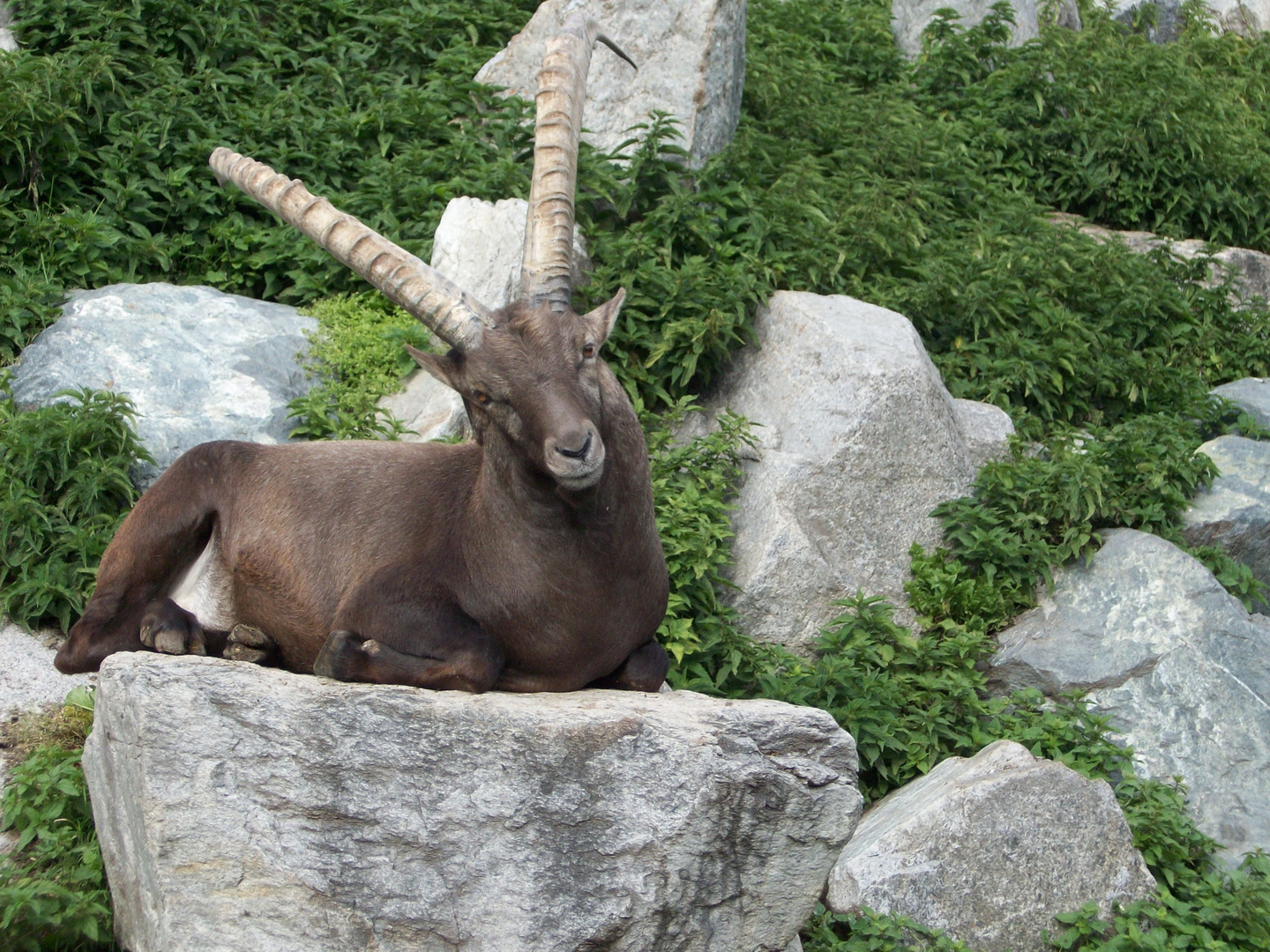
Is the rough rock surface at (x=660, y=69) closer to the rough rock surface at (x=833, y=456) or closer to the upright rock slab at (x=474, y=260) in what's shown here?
the upright rock slab at (x=474, y=260)

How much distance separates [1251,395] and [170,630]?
24.8 feet

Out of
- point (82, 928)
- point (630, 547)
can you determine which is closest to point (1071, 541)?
point (630, 547)

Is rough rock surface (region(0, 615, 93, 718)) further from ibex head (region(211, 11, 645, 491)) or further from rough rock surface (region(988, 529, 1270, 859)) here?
rough rock surface (region(988, 529, 1270, 859))

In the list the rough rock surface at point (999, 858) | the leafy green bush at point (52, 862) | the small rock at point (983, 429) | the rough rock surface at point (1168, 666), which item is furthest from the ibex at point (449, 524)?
the small rock at point (983, 429)

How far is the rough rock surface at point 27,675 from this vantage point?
570 centimetres

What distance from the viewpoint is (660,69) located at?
385 inches

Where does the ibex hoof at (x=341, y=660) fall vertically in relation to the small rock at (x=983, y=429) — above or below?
above

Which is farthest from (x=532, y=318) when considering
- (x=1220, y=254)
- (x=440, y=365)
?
(x=1220, y=254)

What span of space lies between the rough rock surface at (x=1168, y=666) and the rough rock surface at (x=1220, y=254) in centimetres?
407

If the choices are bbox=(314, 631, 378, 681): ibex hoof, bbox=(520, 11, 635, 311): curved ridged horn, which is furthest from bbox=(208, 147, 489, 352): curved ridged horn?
bbox=(314, 631, 378, 681): ibex hoof

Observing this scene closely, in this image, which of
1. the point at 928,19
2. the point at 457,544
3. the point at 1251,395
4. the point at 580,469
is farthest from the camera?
the point at 928,19

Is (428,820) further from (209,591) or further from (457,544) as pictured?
(209,591)

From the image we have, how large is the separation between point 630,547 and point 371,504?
4.18ft

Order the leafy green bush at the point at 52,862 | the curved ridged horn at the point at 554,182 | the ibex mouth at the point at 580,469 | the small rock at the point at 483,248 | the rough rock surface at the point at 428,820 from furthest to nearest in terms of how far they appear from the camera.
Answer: the small rock at the point at 483,248, the curved ridged horn at the point at 554,182, the ibex mouth at the point at 580,469, the leafy green bush at the point at 52,862, the rough rock surface at the point at 428,820
